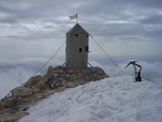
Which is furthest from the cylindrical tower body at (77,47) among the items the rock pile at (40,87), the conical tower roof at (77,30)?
the rock pile at (40,87)

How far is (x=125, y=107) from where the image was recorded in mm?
8195

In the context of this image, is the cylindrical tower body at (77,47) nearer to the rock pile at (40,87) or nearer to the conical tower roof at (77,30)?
the conical tower roof at (77,30)

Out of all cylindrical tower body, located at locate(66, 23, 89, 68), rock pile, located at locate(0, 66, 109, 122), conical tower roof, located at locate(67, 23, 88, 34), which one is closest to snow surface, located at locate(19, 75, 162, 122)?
rock pile, located at locate(0, 66, 109, 122)

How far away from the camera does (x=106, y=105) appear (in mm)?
8719

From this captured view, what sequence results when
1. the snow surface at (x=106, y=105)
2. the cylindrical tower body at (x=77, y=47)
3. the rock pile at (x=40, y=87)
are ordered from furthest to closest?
the cylindrical tower body at (x=77, y=47) < the rock pile at (x=40, y=87) < the snow surface at (x=106, y=105)

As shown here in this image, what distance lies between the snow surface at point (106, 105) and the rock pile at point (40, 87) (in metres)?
0.99

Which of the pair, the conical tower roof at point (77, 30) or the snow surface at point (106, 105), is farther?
the conical tower roof at point (77, 30)

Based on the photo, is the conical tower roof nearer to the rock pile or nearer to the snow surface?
the rock pile

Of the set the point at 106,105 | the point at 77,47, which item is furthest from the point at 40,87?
the point at 106,105

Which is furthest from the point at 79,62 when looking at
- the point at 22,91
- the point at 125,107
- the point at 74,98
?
the point at 125,107

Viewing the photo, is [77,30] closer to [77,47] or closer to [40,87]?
[77,47]

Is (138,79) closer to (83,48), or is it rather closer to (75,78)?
(75,78)

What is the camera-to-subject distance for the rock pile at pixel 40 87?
1124 centimetres

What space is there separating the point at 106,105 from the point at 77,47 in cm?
1020
